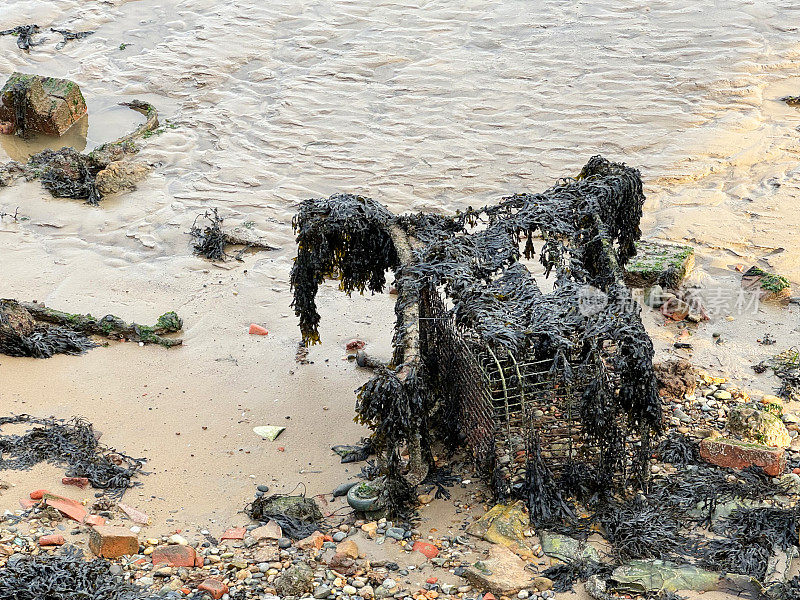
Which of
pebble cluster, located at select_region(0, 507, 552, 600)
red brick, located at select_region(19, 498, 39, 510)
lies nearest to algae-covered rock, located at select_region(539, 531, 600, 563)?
pebble cluster, located at select_region(0, 507, 552, 600)

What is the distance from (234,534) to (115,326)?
368 centimetres

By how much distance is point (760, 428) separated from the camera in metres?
7.08

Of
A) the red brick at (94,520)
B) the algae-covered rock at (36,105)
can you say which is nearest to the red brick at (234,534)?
the red brick at (94,520)

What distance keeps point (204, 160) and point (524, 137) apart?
16.2ft

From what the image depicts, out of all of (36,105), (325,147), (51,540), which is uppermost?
(36,105)

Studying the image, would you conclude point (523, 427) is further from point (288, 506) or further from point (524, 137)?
point (524, 137)

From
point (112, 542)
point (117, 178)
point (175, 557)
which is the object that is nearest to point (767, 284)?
point (175, 557)

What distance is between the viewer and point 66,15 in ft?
61.7

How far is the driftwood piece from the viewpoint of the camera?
902 centimetres

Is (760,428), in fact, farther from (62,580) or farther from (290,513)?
(62,580)

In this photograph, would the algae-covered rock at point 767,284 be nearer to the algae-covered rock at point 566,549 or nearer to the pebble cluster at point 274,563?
the algae-covered rock at point 566,549

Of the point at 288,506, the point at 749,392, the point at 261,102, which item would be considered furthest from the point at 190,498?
the point at 261,102

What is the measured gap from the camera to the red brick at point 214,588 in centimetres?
555

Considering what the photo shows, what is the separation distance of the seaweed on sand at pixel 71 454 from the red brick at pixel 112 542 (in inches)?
30.5
